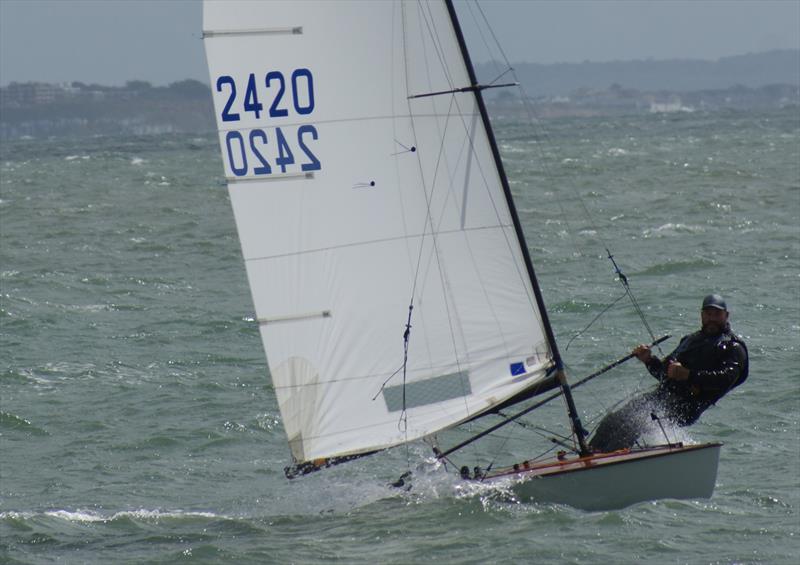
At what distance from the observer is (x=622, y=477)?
10594 millimetres

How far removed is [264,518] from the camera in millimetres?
11422

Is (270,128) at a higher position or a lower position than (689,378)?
higher

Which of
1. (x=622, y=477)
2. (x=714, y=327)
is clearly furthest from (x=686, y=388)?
(x=622, y=477)

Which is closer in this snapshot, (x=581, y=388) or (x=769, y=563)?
(x=769, y=563)

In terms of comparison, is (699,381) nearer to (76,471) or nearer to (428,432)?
(428,432)

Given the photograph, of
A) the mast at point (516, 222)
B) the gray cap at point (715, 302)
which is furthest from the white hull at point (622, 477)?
the gray cap at point (715, 302)

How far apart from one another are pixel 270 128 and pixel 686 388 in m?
3.39

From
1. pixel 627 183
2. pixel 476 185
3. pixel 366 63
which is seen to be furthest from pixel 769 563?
Answer: pixel 627 183

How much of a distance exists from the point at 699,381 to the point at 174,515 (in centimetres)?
399

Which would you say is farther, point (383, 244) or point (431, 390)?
A: point (431, 390)

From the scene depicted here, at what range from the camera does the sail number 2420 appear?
10109 mm

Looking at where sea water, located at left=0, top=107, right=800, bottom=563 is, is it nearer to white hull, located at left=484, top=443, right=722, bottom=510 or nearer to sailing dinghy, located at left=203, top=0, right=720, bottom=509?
white hull, located at left=484, top=443, right=722, bottom=510

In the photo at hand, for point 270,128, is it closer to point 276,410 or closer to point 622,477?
point 622,477

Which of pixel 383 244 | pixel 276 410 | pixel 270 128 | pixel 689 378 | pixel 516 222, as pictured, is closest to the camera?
pixel 270 128
